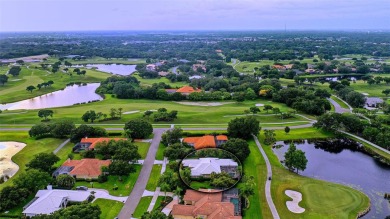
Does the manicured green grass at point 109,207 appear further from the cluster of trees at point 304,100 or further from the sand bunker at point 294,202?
the cluster of trees at point 304,100

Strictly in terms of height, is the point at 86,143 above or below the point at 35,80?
below

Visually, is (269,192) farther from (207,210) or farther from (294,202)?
(207,210)

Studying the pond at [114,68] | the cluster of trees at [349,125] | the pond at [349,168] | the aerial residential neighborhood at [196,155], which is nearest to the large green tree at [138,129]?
the aerial residential neighborhood at [196,155]

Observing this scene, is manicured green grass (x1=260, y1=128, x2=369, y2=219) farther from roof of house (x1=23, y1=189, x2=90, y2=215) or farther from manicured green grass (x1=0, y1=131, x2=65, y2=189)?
manicured green grass (x1=0, y1=131, x2=65, y2=189)

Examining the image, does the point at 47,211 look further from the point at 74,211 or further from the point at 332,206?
the point at 332,206

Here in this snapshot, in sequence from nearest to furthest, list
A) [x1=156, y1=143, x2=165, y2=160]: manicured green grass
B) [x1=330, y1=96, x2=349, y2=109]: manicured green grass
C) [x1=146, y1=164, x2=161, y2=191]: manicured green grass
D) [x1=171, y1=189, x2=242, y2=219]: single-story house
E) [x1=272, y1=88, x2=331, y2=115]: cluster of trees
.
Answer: [x1=171, y1=189, x2=242, y2=219]: single-story house < [x1=146, y1=164, x2=161, y2=191]: manicured green grass < [x1=156, y1=143, x2=165, y2=160]: manicured green grass < [x1=272, y1=88, x2=331, y2=115]: cluster of trees < [x1=330, y1=96, x2=349, y2=109]: manicured green grass

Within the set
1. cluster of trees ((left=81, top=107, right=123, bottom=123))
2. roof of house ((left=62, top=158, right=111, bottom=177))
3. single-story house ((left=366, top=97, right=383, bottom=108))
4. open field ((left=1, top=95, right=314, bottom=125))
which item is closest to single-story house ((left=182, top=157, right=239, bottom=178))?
roof of house ((left=62, top=158, right=111, bottom=177))

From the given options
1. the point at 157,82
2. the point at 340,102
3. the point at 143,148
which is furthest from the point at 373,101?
the point at 157,82
